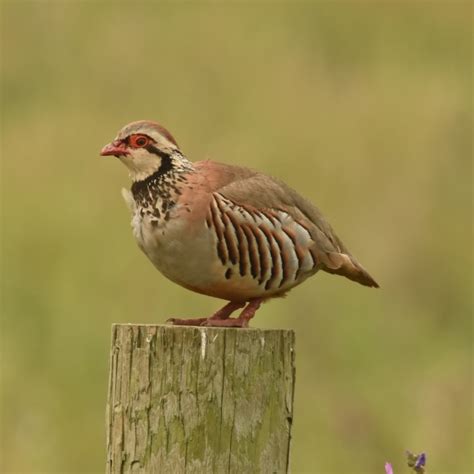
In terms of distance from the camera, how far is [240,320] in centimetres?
525

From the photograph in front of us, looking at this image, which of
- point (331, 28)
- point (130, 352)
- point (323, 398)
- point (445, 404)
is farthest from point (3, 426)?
point (331, 28)

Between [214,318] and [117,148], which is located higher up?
[117,148]

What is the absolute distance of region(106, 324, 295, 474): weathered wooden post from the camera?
4410 millimetres

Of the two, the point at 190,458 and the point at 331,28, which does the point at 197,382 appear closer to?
the point at 190,458

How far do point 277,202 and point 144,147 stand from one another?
0.51 m

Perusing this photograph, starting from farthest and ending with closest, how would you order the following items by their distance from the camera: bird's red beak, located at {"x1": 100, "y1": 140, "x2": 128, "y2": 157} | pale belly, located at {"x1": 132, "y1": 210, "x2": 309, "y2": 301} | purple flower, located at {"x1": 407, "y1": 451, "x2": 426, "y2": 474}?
bird's red beak, located at {"x1": 100, "y1": 140, "x2": 128, "y2": 157}, pale belly, located at {"x1": 132, "y1": 210, "x2": 309, "y2": 301}, purple flower, located at {"x1": 407, "y1": 451, "x2": 426, "y2": 474}

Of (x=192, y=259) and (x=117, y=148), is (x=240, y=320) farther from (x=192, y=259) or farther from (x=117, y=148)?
(x=117, y=148)

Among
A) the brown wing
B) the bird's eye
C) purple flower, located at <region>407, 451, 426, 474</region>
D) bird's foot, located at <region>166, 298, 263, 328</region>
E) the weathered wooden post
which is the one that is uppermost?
the bird's eye

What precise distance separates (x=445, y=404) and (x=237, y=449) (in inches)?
137

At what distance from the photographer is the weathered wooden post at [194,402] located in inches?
174

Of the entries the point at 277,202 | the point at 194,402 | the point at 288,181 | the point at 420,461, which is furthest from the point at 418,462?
the point at 288,181

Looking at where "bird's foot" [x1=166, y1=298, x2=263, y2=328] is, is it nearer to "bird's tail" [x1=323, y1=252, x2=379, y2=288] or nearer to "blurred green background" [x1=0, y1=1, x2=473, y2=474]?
"bird's tail" [x1=323, y1=252, x2=379, y2=288]

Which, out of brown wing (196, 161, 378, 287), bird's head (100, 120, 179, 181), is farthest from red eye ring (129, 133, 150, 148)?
brown wing (196, 161, 378, 287)

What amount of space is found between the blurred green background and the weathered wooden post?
120 inches
